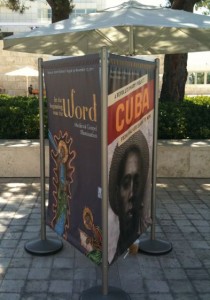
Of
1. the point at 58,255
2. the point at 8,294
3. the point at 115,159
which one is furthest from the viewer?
the point at 58,255

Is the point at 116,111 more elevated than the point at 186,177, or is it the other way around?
the point at 116,111

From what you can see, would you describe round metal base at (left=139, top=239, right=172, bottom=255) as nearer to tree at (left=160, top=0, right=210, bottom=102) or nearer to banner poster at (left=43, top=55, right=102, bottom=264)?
banner poster at (left=43, top=55, right=102, bottom=264)

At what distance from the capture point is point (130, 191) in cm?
340

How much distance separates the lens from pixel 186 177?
24.1 feet

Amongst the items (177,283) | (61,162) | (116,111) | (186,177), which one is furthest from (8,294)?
(186,177)

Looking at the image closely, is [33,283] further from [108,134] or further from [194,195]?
[194,195]

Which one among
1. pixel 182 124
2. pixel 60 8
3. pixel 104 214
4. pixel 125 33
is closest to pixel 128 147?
pixel 104 214

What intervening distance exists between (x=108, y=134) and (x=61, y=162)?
94cm

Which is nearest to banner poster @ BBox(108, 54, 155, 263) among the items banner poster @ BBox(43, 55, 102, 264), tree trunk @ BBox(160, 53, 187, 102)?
banner poster @ BBox(43, 55, 102, 264)

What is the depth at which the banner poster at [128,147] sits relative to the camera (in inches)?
116

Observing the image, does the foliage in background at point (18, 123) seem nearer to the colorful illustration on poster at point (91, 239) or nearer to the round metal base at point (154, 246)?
the round metal base at point (154, 246)

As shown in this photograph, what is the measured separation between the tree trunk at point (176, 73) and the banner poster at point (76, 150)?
247 inches

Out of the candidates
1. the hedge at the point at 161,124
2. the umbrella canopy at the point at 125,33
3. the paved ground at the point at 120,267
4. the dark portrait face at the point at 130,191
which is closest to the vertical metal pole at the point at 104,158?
the dark portrait face at the point at 130,191

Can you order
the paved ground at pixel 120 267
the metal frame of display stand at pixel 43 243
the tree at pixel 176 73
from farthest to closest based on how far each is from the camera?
the tree at pixel 176 73, the metal frame of display stand at pixel 43 243, the paved ground at pixel 120 267
